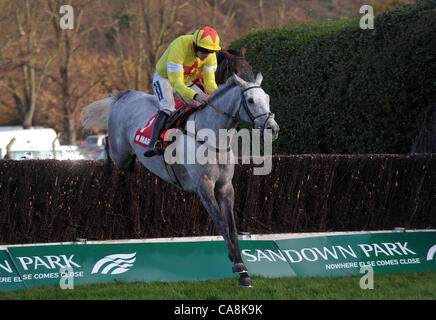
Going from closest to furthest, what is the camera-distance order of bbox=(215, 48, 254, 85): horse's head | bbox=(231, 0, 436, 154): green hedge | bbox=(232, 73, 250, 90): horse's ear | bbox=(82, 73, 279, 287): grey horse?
bbox=(82, 73, 279, 287): grey horse
bbox=(232, 73, 250, 90): horse's ear
bbox=(215, 48, 254, 85): horse's head
bbox=(231, 0, 436, 154): green hedge

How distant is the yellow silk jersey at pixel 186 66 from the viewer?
6.74 metres

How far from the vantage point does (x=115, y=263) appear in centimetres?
689

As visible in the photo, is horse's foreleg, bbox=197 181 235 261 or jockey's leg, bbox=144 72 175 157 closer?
horse's foreleg, bbox=197 181 235 261

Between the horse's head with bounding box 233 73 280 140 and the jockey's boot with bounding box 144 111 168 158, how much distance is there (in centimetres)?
123

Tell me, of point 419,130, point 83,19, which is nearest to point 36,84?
point 83,19

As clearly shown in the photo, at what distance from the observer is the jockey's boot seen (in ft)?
23.2

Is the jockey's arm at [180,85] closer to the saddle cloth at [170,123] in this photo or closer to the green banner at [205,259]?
the saddle cloth at [170,123]

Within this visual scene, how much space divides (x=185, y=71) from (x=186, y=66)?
0.09 meters

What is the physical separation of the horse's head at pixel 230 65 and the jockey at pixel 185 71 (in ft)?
0.53

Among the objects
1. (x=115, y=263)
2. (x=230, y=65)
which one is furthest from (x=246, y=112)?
(x=115, y=263)

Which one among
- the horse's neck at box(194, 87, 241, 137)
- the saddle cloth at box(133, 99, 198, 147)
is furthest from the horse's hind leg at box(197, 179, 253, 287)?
the saddle cloth at box(133, 99, 198, 147)

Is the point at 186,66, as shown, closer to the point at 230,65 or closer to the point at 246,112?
the point at 230,65
